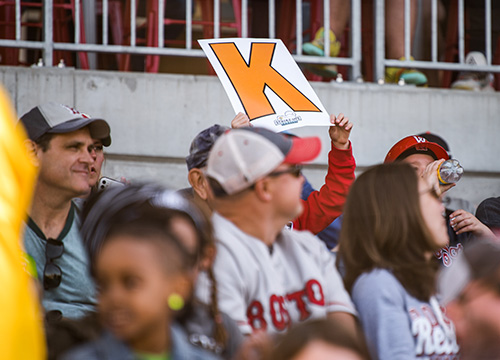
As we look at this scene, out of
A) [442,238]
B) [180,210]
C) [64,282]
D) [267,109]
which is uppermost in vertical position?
[267,109]

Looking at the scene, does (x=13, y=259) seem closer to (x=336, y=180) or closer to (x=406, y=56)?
(x=336, y=180)

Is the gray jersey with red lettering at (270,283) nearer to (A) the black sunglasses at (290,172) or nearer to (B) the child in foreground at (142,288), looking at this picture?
(A) the black sunglasses at (290,172)

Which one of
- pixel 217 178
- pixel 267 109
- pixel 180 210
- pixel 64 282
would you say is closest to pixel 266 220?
pixel 217 178

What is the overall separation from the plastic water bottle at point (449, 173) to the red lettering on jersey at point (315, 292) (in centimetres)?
154

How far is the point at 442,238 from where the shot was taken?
9.52 ft

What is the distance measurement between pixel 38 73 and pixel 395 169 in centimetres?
293

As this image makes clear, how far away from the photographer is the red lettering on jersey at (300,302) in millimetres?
2533

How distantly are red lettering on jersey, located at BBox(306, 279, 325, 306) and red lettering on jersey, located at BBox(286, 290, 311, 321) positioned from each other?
0.07ft

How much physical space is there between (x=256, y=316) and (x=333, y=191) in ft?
4.92

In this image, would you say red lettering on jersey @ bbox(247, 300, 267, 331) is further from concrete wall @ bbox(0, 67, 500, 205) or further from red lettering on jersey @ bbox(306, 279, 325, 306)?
concrete wall @ bbox(0, 67, 500, 205)

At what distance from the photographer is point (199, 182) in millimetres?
3555

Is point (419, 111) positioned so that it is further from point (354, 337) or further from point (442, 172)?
point (354, 337)

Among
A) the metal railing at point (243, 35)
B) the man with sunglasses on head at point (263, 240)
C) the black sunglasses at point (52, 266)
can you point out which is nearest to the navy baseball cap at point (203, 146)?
the black sunglasses at point (52, 266)

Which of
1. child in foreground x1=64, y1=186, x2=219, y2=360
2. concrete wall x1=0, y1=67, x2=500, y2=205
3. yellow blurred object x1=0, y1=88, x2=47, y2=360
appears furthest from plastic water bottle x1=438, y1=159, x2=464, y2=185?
yellow blurred object x1=0, y1=88, x2=47, y2=360
